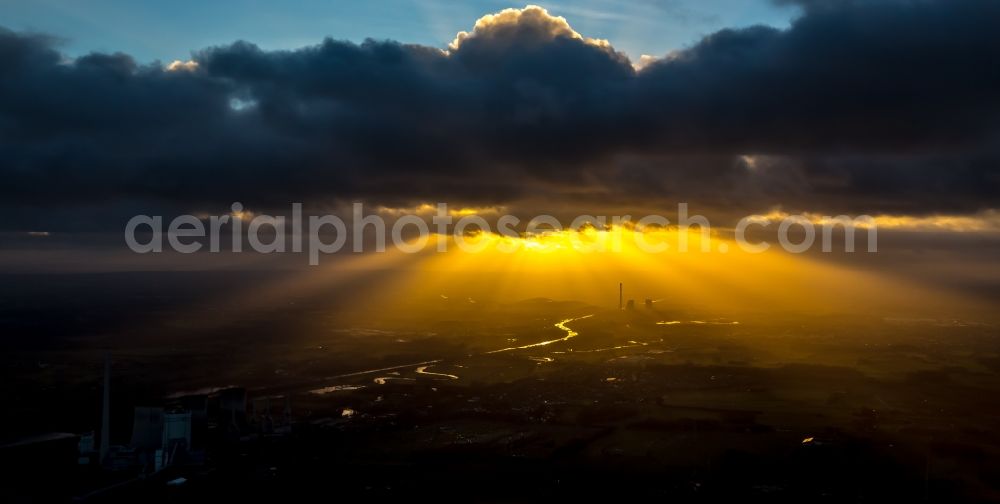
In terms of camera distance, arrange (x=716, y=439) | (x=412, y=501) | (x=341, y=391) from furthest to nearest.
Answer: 1. (x=341, y=391)
2. (x=716, y=439)
3. (x=412, y=501)

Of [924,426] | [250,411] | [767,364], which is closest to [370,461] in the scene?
[250,411]

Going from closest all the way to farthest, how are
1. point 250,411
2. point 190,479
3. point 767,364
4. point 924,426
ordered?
point 190,479 < point 924,426 < point 250,411 < point 767,364

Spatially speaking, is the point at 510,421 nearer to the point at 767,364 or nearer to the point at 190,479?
the point at 190,479

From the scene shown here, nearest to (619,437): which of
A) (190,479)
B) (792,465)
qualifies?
(792,465)

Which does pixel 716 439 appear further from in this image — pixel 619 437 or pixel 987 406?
pixel 987 406

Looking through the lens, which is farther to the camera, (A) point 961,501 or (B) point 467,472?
(B) point 467,472

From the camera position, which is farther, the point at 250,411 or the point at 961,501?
the point at 250,411

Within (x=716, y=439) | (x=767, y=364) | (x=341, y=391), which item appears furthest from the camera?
(x=767, y=364)

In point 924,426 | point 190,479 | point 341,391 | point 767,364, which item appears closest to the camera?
point 190,479
